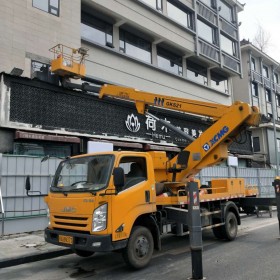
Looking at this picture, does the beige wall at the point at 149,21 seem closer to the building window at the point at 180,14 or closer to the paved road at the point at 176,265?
the building window at the point at 180,14

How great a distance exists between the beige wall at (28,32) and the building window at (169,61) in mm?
8964

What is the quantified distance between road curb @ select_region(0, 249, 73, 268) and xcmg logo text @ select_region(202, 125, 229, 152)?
4388 millimetres

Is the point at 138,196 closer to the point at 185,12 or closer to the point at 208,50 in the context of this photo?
the point at 185,12

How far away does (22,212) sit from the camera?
37.7 feet

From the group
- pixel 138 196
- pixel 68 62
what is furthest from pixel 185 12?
pixel 138 196

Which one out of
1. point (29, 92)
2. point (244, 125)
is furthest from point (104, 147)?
point (244, 125)

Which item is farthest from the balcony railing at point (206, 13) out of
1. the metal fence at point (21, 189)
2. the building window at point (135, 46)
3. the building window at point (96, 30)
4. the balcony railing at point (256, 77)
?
the metal fence at point (21, 189)

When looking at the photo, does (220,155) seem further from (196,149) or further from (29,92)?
(29,92)

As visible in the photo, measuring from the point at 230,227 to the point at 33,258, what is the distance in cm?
541

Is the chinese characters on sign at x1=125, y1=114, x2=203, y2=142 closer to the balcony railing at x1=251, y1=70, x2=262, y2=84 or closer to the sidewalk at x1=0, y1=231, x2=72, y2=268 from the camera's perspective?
the sidewalk at x1=0, y1=231, x2=72, y2=268

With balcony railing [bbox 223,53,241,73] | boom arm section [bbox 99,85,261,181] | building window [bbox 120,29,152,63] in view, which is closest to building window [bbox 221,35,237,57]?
balcony railing [bbox 223,53,241,73]

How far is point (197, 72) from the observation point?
30.0 metres

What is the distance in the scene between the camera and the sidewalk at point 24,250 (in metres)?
7.98

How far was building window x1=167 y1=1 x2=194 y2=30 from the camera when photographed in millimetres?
26536
